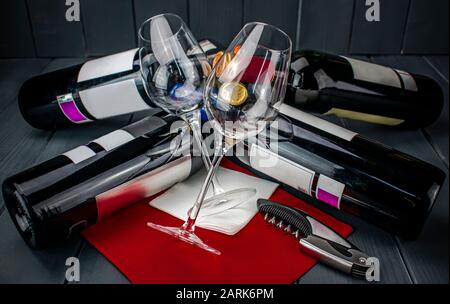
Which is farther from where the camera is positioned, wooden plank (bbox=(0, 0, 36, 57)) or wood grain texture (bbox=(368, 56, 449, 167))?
wooden plank (bbox=(0, 0, 36, 57))

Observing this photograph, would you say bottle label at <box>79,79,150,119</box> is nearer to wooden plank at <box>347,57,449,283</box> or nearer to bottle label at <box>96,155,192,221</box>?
bottle label at <box>96,155,192,221</box>

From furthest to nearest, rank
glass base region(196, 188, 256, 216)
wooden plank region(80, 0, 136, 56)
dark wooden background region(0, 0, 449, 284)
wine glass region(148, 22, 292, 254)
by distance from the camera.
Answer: wooden plank region(80, 0, 136, 56), dark wooden background region(0, 0, 449, 284), glass base region(196, 188, 256, 216), wine glass region(148, 22, 292, 254)

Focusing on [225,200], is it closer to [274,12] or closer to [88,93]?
[88,93]

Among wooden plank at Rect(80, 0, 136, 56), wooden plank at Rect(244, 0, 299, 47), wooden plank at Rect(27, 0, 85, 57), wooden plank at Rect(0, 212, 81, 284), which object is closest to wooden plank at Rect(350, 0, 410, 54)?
wooden plank at Rect(244, 0, 299, 47)

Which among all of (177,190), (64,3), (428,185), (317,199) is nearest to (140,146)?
(177,190)

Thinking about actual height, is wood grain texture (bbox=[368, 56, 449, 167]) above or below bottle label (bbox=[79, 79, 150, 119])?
below

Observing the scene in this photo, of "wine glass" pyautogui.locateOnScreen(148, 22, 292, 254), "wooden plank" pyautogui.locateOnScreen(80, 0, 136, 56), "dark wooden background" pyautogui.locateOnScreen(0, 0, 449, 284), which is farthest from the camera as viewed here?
"wooden plank" pyautogui.locateOnScreen(80, 0, 136, 56)

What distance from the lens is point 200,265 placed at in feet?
1.68

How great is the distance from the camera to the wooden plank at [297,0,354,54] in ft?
3.10

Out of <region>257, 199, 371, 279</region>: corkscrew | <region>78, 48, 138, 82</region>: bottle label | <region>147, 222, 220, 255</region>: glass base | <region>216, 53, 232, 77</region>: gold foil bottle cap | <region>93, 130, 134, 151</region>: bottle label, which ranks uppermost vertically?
<region>216, 53, 232, 77</region>: gold foil bottle cap

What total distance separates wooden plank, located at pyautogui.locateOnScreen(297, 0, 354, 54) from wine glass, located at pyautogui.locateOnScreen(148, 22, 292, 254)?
49cm

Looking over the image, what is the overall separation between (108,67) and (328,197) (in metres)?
0.35

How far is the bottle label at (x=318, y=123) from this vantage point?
1.97 feet

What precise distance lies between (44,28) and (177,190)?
52 cm
